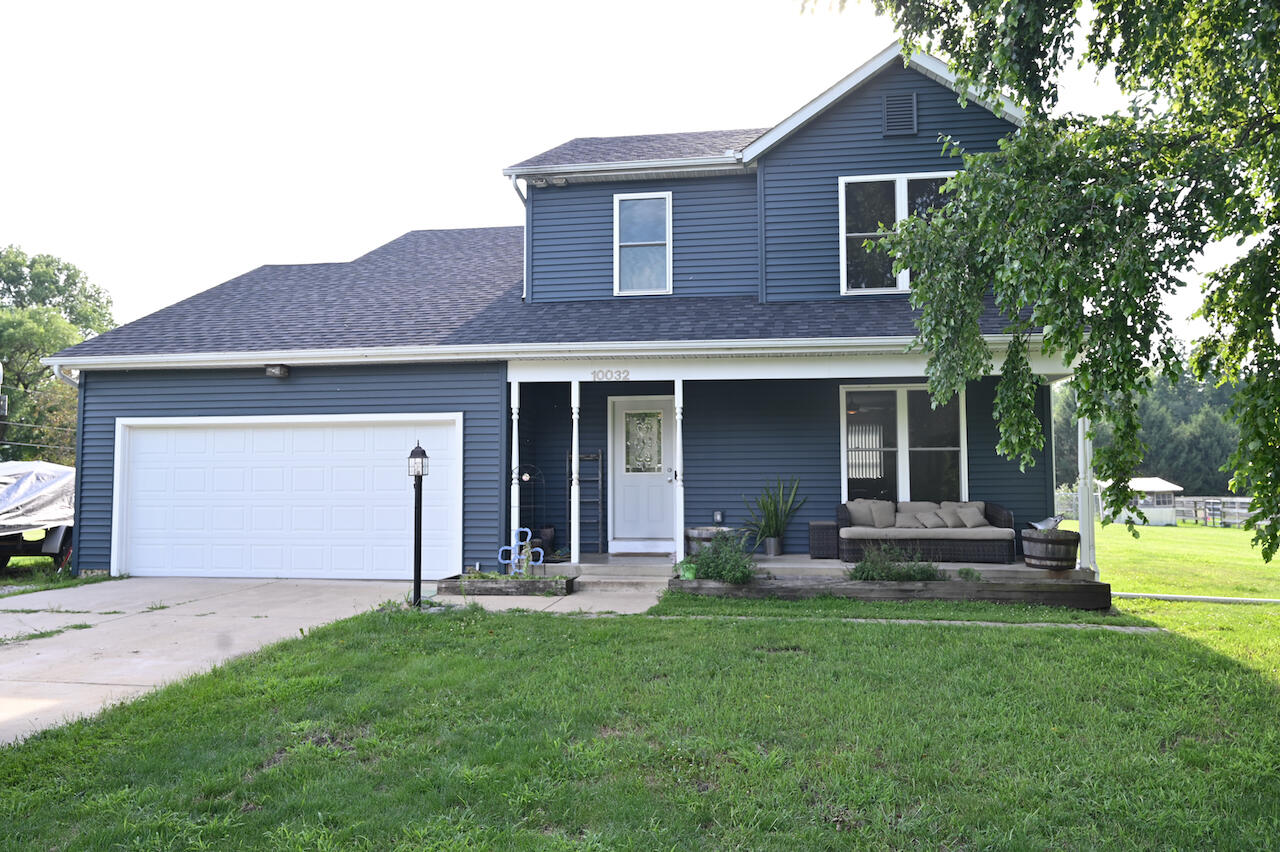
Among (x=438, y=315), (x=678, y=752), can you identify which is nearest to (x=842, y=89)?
(x=438, y=315)

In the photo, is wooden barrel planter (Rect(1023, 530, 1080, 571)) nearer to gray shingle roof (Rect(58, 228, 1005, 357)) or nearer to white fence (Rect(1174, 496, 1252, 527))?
gray shingle roof (Rect(58, 228, 1005, 357))

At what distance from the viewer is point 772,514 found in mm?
10016

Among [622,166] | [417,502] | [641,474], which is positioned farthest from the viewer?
[641,474]

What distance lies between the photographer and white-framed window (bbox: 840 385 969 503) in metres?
10.1

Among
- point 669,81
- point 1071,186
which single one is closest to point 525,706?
point 1071,186

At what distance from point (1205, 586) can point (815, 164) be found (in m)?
7.56

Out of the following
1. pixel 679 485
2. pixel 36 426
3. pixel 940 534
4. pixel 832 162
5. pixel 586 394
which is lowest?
pixel 940 534

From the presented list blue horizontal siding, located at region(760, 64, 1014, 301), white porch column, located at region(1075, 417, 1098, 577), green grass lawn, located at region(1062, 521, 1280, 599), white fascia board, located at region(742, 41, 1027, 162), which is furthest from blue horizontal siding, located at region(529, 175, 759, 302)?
green grass lawn, located at region(1062, 521, 1280, 599)

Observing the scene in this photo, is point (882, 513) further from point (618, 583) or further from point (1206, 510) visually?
point (1206, 510)

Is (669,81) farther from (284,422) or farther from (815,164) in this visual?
(284,422)

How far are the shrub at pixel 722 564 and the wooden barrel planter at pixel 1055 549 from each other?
3.12 meters

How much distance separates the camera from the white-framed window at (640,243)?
34.9ft

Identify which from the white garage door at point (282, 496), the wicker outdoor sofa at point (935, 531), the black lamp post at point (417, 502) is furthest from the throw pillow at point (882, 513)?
the black lamp post at point (417, 502)

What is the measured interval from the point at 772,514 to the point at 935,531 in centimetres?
208
